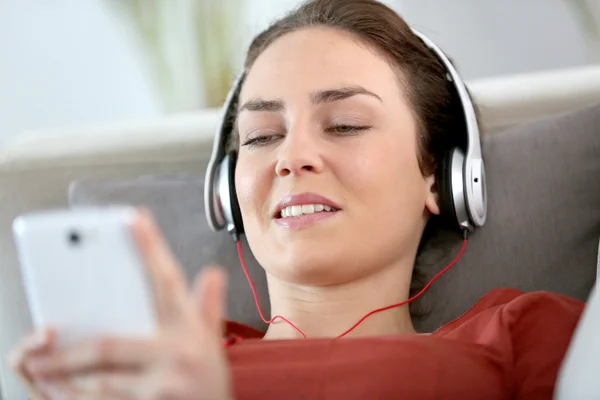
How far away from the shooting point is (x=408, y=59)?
1183 millimetres

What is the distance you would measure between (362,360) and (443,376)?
0.33 feet

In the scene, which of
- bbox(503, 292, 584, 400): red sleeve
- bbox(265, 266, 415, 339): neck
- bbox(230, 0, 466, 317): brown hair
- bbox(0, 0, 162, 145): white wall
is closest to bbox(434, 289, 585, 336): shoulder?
bbox(503, 292, 584, 400): red sleeve

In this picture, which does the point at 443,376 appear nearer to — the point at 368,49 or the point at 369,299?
the point at 369,299

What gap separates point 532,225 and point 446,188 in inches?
6.7

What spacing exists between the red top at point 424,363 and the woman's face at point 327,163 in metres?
0.18

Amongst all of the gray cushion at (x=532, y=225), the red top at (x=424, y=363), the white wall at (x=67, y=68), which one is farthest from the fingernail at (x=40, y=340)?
the white wall at (x=67, y=68)

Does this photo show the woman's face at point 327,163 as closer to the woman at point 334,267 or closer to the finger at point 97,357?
the woman at point 334,267

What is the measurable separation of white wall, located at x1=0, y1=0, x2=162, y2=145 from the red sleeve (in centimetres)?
162

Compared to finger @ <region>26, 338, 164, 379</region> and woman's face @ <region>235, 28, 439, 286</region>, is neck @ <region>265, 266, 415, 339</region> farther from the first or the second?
finger @ <region>26, 338, 164, 379</region>

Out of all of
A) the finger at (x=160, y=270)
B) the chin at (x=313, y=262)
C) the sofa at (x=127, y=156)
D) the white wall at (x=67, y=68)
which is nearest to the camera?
the finger at (x=160, y=270)

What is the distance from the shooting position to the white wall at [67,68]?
227 centimetres

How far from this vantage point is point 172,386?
56cm

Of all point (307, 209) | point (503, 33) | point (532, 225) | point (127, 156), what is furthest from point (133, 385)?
point (503, 33)

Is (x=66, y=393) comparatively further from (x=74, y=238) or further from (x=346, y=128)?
(x=346, y=128)
